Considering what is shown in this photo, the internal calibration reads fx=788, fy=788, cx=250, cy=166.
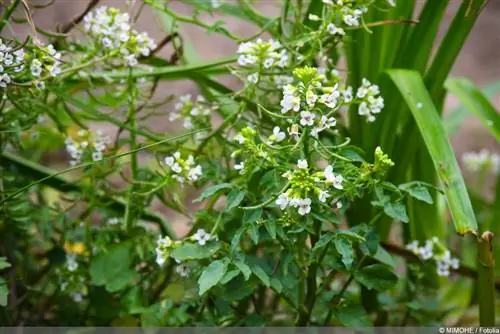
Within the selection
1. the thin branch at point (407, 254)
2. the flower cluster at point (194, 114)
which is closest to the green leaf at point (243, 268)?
the flower cluster at point (194, 114)

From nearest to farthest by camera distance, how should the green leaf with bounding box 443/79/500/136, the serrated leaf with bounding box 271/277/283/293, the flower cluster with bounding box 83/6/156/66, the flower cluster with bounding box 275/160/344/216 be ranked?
the flower cluster with bounding box 275/160/344/216 < the serrated leaf with bounding box 271/277/283/293 < the flower cluster with bounding box 83/6/156/66 < the green leaf with bounding box 443/79/500/136

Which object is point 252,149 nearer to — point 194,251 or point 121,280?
point 194,251

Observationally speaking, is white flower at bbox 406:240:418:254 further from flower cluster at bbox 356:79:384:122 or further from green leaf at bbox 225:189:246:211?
green leaf at bbox 225:189:246:211

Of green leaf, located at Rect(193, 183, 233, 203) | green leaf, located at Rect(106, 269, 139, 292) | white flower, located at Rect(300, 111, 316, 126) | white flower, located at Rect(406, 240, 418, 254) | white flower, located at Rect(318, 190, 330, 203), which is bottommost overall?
green leaf, located at Rect(106, 269, 139, 292)

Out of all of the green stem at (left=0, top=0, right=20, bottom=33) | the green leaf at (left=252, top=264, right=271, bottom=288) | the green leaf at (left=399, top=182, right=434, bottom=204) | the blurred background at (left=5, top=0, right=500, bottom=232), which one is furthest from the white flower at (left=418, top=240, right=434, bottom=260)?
the blurred background at (left=5, top=0, right=500, bottom=232)

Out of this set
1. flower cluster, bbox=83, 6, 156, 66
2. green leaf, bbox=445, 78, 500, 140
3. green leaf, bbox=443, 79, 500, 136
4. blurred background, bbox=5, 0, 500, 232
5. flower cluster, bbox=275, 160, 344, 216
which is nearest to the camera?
flower cluster, bbox=275, 160, 344, 216

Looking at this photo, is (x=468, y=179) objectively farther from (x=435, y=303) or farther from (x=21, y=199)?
(x=21, y=199)

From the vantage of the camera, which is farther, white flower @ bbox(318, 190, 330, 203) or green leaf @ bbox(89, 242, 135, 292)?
green leaf @ bbox(89, 242, 135, 292)
